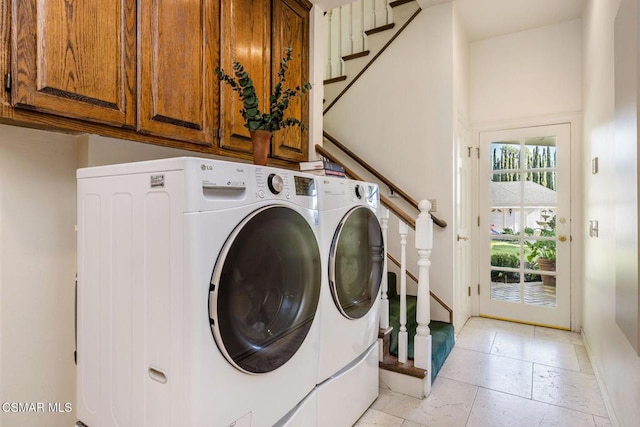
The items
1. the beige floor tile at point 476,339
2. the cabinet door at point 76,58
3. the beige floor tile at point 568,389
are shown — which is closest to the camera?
the cabinet door at point 76,58

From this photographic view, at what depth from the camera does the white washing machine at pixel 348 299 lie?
4.74 feet

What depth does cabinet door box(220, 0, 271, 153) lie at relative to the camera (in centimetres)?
166

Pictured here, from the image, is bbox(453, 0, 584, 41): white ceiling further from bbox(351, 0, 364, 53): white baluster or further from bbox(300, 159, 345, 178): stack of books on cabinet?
bbox(300, 159, 345, 178): stack of books on cabinet

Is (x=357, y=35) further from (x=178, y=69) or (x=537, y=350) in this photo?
(x=537, y=350)

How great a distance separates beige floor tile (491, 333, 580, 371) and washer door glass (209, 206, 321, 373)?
2114mm

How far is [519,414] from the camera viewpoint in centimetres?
185

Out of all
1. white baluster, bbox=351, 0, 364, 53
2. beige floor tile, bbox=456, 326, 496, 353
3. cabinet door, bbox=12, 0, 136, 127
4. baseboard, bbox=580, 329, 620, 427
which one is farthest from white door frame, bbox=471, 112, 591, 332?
cabinet door, bbox=12, 0, 136, 127

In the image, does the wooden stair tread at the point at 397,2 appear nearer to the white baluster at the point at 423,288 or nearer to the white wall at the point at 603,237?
the white wall at the point at 603,237

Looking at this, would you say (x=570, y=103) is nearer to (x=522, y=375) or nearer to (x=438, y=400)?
(x=522, y=375)

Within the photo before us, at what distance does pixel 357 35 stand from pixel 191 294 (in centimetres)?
343

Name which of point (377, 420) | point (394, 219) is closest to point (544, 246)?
point (394, 219)

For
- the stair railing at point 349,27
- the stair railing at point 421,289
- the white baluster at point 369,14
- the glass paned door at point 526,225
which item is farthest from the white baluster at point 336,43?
the stair railing at point 421,289

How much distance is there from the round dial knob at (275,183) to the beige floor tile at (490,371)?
1.90m

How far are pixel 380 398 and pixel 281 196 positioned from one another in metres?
1.52
